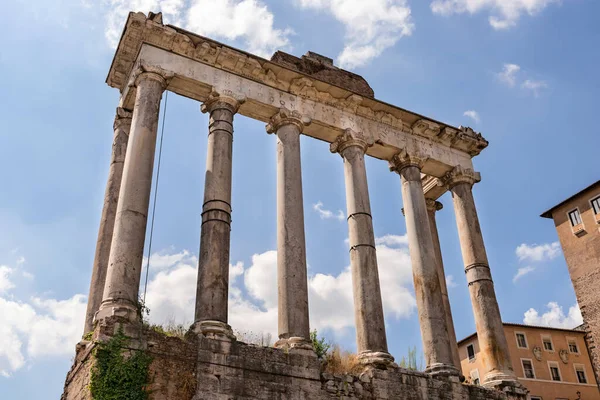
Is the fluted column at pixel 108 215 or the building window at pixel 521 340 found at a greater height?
the building window at pixel 521 340

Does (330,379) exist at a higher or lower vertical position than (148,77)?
lower

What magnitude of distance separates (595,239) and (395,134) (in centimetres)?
1572

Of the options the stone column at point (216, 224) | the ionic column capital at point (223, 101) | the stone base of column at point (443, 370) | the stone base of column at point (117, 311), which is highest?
the ionic column capital at point (223, 101)

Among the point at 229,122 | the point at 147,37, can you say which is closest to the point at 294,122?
the point at 229,122

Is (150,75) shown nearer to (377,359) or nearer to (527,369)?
(377,359)

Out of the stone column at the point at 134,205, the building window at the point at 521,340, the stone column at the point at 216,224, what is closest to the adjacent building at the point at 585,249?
the building window at the point at 521,340

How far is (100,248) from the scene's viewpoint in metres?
13.2

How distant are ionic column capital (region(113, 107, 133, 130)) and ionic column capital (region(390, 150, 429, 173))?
7145mm

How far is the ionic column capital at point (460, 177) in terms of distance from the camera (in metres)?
17.4

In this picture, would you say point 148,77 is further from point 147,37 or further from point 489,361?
point 489,361

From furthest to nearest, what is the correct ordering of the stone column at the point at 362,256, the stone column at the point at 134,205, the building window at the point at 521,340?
1. the building window at the point at 521,340
2. the stone column at the point at 362,256
3. the stone column at the point at 134,205

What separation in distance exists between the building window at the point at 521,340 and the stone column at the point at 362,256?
22978 mm

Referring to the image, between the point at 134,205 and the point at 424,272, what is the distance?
7114 millimetres

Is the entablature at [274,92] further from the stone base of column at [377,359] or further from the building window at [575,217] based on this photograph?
the building window at [575,217]
